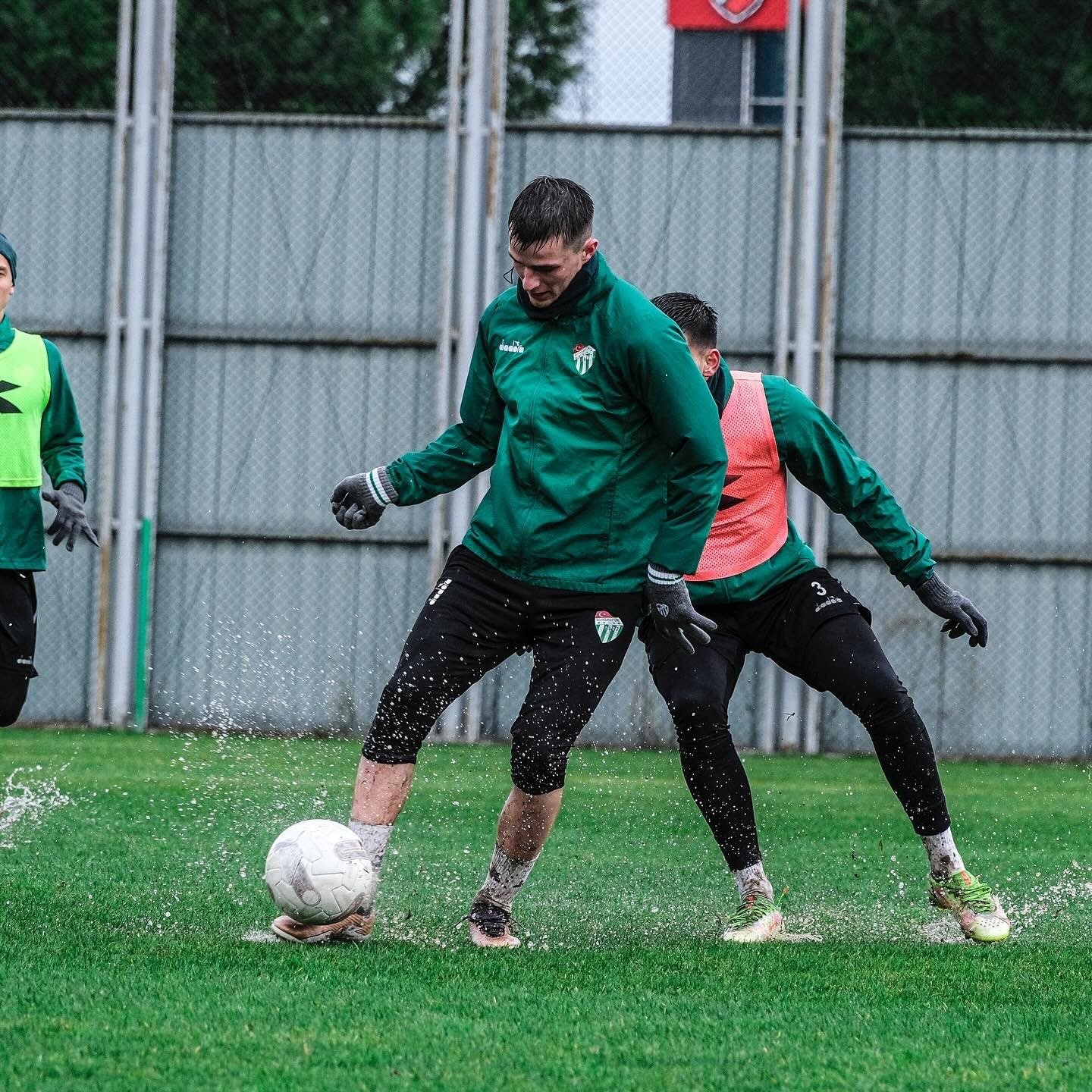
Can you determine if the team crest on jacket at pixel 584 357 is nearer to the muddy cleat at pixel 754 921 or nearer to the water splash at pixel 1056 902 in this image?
the muddy cleat at pixel 754 921

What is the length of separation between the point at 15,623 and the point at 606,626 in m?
2.47

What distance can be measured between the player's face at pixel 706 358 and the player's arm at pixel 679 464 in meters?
0.46

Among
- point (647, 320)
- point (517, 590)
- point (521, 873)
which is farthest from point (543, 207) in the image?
point (521, 873)

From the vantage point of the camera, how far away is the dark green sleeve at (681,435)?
4594 millimetres

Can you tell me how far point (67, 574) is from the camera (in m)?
13.6

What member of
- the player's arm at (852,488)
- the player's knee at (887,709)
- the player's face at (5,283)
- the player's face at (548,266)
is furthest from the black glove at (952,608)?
the player's face at (5,283)

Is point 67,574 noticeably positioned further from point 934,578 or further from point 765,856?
point 934,578

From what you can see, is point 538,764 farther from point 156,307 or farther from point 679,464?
point 156,307

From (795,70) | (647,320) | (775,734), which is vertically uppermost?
(795,70)

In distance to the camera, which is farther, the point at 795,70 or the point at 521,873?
the point at 795,70

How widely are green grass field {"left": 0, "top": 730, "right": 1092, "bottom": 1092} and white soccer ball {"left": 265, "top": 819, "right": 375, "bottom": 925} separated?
112 millimetres

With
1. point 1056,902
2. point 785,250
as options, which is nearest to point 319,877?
point 1056,902

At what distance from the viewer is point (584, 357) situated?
4.66m

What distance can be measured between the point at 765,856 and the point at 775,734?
20.6ft
